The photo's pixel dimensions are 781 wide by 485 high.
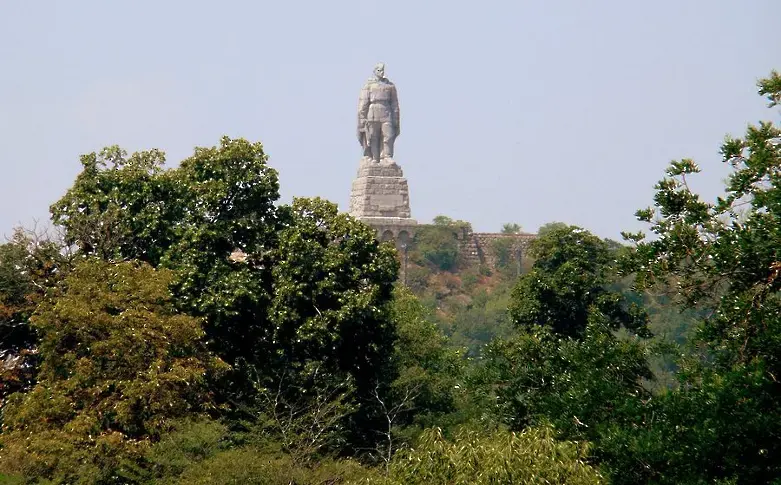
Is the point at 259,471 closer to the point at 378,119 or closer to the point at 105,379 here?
the point at 105,379

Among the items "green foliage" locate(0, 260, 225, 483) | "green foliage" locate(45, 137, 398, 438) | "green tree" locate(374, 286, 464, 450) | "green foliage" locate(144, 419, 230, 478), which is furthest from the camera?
"green tree" locate(374, 286, 464, 450)

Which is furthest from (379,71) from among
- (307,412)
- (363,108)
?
(307,412)

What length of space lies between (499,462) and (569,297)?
14.1 meters

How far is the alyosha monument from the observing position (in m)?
74.3

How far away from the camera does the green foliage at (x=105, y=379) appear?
28.4m

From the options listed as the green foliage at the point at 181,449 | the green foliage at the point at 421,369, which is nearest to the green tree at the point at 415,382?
the green foliage at the point at 421,369

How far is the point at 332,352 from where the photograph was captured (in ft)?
109

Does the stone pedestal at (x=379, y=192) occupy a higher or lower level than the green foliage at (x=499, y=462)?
higher

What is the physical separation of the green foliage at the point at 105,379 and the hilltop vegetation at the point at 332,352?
0.05m

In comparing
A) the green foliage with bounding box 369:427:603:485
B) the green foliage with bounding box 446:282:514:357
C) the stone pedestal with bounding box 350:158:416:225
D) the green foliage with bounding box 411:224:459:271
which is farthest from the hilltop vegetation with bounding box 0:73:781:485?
the green foliage with bounding box 411:224:459:271

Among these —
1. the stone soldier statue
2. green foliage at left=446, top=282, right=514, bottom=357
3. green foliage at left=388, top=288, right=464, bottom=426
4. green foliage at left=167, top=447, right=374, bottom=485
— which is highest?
the stone soldier statue

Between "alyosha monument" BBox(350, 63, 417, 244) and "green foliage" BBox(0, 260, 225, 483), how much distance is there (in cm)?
4343

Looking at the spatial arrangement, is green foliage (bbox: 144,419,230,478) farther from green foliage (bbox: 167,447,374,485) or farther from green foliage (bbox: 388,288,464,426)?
green foliage (bbox: 388,288,464,426)

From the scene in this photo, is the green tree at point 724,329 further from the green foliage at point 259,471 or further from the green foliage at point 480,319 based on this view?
the green foliage at point 480,319
